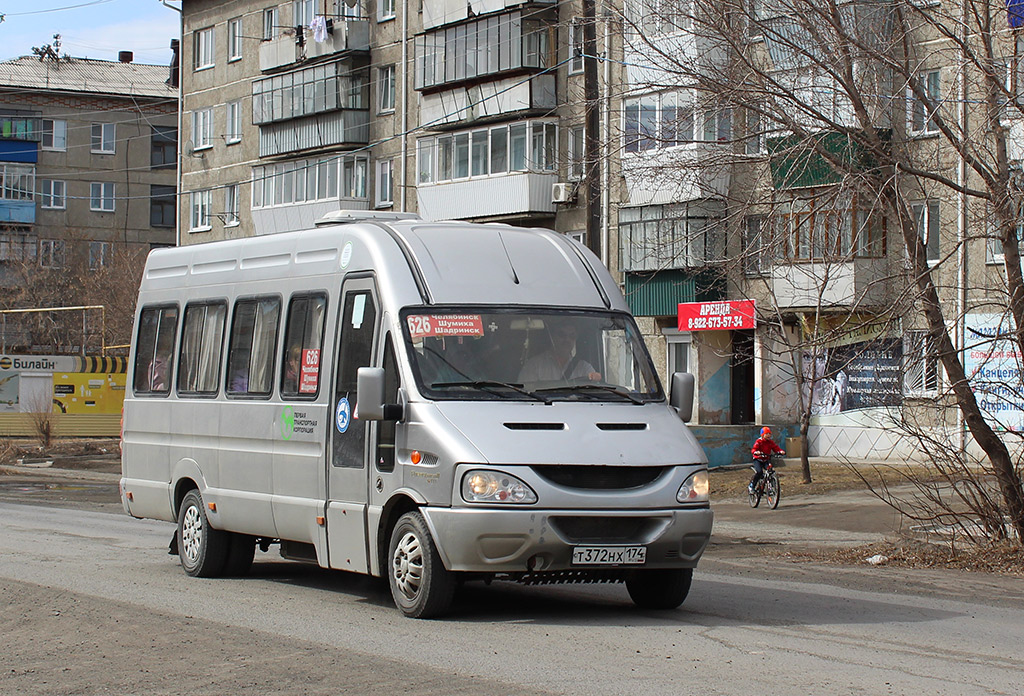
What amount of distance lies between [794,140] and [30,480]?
71.6 ft

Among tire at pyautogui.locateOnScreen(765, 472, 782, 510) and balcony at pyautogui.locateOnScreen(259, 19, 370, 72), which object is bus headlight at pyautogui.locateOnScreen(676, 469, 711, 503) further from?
balcony at pyautogui.locateOnScreen(259, 19, 370, 72)

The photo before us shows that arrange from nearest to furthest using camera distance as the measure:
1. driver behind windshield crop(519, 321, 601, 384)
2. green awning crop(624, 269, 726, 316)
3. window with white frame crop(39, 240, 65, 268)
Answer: driver behind windshield crop(519, 321, 601, 384) → green awning crop(624, 269, 726, 316) → window with white frame crop(39, 240, 65, 268)

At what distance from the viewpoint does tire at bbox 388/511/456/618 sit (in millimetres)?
9055

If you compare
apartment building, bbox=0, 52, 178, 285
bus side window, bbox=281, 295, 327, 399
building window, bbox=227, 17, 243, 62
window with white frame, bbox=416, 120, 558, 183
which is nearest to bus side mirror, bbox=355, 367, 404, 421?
bus side window, bbox=281, 295, 327, 399

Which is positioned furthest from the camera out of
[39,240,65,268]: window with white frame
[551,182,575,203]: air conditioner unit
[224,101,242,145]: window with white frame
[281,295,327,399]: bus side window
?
[39,240,65,268]: window with white frame

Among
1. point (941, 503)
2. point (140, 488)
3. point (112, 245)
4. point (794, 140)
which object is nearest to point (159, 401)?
point (140, 488)

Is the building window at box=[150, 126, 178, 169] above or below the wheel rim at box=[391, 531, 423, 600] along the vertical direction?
above

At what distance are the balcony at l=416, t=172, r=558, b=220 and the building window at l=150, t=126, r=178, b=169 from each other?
42.0 metres

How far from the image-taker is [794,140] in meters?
14.0

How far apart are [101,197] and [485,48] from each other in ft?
144

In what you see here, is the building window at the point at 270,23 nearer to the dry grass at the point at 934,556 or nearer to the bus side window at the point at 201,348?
the dry grass at the point at 934,556

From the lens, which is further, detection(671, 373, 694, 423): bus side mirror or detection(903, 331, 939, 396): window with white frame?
detection(903, 331, 939, 396): window with white frame

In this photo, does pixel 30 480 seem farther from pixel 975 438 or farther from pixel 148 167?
pixel 148 167

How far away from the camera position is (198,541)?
39.5 feet
